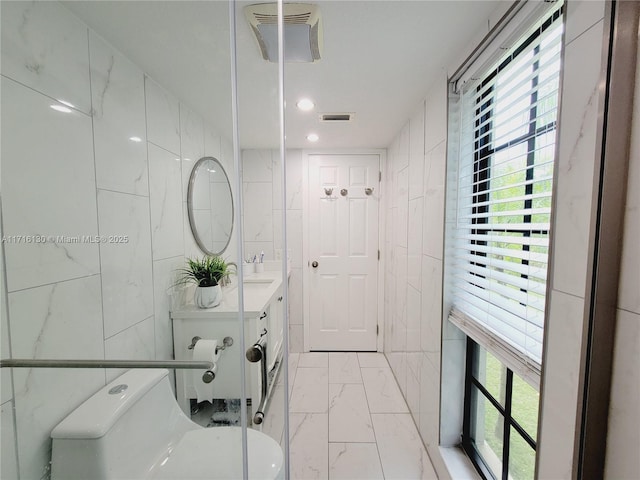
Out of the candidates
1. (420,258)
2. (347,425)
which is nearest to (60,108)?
(420,258)

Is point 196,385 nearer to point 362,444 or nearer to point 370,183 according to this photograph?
point 362,444

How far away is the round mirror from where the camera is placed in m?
0.92

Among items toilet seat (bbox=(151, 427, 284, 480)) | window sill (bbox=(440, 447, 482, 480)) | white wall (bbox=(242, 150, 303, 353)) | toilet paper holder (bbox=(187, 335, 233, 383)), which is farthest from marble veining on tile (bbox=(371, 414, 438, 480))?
white wall (bbox=(242, 150, 303, 353))

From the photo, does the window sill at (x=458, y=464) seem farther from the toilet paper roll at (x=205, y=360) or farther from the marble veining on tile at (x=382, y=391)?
the toilet paper roll at (x=205, y=360)

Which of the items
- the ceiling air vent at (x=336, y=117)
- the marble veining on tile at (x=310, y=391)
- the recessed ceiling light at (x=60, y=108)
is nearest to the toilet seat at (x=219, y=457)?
the marble veining on tile at (x=310, y=391)

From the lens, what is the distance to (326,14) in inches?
34.8

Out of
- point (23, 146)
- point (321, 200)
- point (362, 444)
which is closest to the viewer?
point (23, 146)

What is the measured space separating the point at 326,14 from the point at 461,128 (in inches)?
30.1

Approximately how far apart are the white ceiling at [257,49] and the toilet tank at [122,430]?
3.16 ft

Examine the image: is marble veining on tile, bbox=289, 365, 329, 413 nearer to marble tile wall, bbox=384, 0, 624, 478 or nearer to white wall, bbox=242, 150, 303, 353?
marble tile wall, bbox=384, 0, 624, 478

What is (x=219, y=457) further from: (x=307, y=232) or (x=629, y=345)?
(x=307, y=232)

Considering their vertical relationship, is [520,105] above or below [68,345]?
above

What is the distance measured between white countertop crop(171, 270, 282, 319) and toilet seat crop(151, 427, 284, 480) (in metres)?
0.41

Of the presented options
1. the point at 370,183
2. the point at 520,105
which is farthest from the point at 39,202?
the point at 370,183
